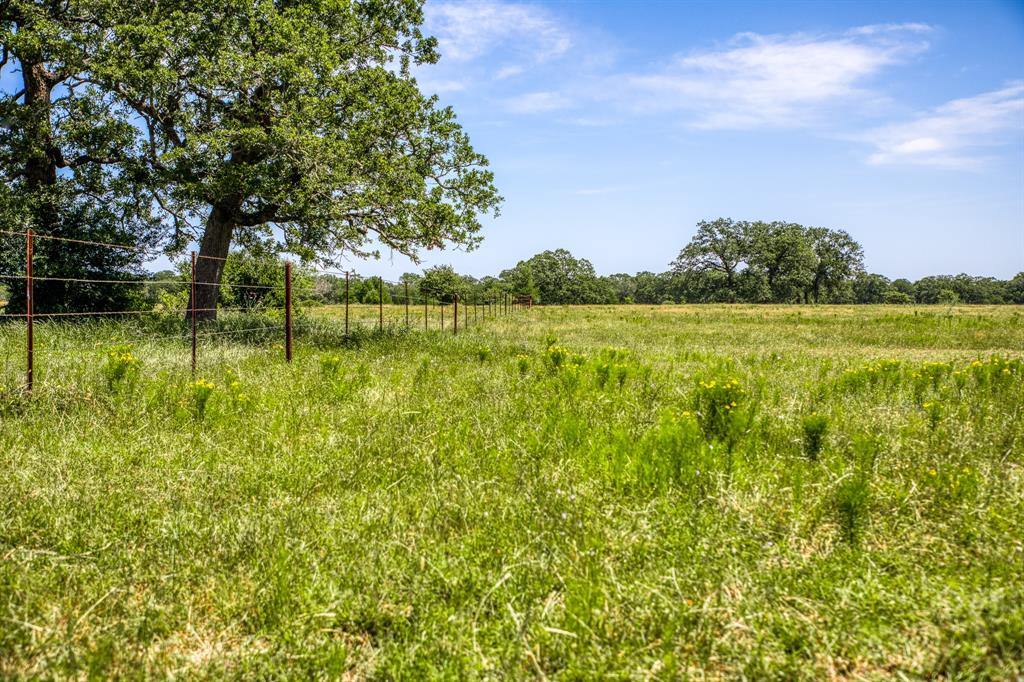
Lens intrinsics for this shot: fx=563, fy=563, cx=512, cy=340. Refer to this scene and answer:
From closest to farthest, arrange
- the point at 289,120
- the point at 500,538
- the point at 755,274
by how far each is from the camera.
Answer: the point at 500,538
the point at 289,120
the point at 755,274

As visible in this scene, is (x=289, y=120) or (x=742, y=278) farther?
(x=742, y=278)

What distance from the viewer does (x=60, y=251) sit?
1434 cm

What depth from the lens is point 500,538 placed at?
119 inches

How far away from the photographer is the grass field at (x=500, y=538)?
84.9 inches

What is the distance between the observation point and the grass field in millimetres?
2156

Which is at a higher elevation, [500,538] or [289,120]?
[289,120]

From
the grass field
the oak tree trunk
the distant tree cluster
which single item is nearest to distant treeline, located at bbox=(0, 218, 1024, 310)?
the distant tree cluster

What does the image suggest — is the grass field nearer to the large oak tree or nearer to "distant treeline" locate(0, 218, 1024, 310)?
the large oak tree

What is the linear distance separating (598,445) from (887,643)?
2407mm

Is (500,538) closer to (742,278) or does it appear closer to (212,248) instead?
(212,248)

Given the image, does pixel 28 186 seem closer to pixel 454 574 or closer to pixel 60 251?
pixel 60 251

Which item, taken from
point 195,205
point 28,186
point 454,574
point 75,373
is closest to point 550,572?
point 454,574

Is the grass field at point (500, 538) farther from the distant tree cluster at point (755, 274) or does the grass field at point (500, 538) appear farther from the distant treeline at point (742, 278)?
the distant tree cluster at point (755, 274)

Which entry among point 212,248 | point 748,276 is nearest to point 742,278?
point 748,276
